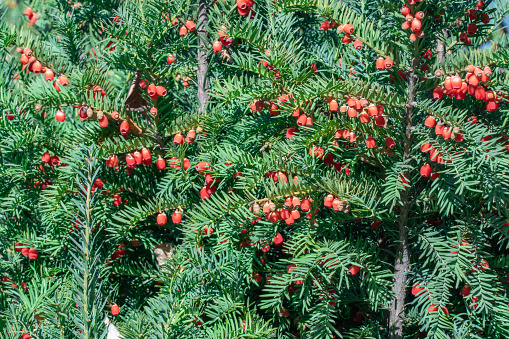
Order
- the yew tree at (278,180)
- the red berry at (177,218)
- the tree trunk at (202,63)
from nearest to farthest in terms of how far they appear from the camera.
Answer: the yew tree at (278,180) < the red berry at (177,218) < the tree trunk at (202,63)

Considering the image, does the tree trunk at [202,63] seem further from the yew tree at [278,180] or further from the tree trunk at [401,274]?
the tree trunk at [401,274]

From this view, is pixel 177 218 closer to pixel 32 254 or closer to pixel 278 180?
pixel 278 180

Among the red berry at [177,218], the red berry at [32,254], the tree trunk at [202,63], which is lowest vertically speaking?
the red berry at [32,254]

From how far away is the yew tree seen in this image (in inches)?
26.6

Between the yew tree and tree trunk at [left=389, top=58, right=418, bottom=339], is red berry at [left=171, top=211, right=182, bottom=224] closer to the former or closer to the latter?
the yew tree

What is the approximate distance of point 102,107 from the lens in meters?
0.86

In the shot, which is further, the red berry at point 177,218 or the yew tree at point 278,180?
the red berry at point 177,218

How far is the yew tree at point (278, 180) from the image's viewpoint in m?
0.68

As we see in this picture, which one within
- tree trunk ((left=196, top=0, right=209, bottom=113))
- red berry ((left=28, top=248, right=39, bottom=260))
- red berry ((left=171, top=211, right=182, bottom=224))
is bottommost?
red berry ((left=28, top=248, right=39, bottom=260))

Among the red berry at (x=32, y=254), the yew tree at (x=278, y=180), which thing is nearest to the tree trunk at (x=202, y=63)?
the yew tree at (x=278, y=180)

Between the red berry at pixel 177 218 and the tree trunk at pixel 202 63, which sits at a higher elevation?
the tree trunk at pixel 202 63

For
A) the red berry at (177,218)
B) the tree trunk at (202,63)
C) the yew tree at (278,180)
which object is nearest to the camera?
the yew tree at (278,180)

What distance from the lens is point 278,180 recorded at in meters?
0.75

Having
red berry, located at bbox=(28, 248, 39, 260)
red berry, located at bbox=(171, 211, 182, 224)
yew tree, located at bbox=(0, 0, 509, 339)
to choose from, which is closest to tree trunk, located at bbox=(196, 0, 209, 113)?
yew tree, located at bbox=(0, 0, 509, 339)
